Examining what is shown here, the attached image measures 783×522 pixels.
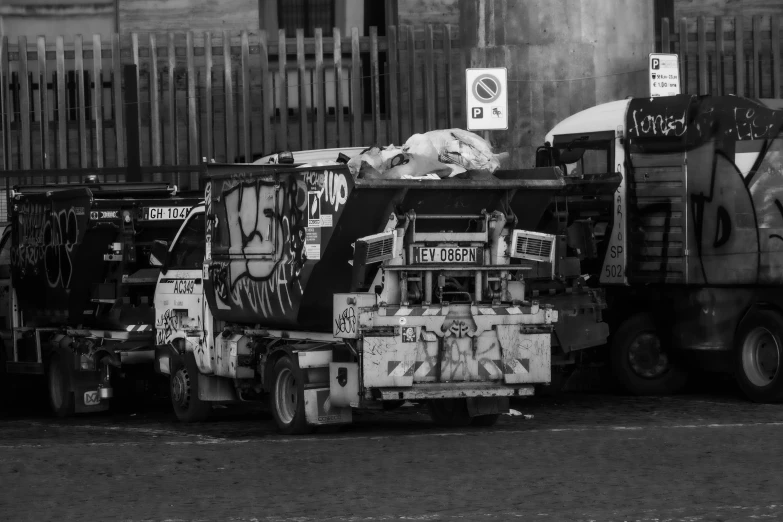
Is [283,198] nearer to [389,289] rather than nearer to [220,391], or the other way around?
[389,289]

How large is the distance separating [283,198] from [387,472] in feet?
11.4

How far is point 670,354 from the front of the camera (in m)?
16.5

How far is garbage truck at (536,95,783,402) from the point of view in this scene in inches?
592

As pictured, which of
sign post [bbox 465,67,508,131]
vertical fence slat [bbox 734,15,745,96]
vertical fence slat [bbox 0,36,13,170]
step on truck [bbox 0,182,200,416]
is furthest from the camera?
vertical fence slat [bbox 0,36,13,170]

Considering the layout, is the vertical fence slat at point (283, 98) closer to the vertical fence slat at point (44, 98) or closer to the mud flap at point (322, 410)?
the vertical fence slat at point (44, 98)

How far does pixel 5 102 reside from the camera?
76.4ft

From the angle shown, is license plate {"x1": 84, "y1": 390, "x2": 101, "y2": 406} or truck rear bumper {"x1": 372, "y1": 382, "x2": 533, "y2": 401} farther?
license plate {"x1": 84, "y1": 390, "x2": 101, "y2": 406}

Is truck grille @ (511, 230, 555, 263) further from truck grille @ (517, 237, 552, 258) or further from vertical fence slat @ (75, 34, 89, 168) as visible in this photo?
vertical fence slat @ (75, 34, 89, 168)

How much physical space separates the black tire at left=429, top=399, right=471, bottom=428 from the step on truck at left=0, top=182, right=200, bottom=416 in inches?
136

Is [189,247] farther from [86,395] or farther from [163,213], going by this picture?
[86,395]

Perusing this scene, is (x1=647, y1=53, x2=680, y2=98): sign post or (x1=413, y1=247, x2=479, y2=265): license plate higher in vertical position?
(x1=647, y1=53, x2=680, y2=98): sign post

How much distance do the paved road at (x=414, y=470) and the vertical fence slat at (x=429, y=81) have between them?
898 cm

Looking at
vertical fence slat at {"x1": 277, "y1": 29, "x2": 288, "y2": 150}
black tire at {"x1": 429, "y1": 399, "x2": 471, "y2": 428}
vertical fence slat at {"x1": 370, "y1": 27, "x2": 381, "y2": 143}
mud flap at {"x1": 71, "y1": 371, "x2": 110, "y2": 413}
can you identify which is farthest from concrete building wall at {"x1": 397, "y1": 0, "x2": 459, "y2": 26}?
black tire at {"x1": 429, "y1": 399, "x2": 471, "y2": 428}

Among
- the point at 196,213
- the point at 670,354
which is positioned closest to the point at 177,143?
the point at 196,213
